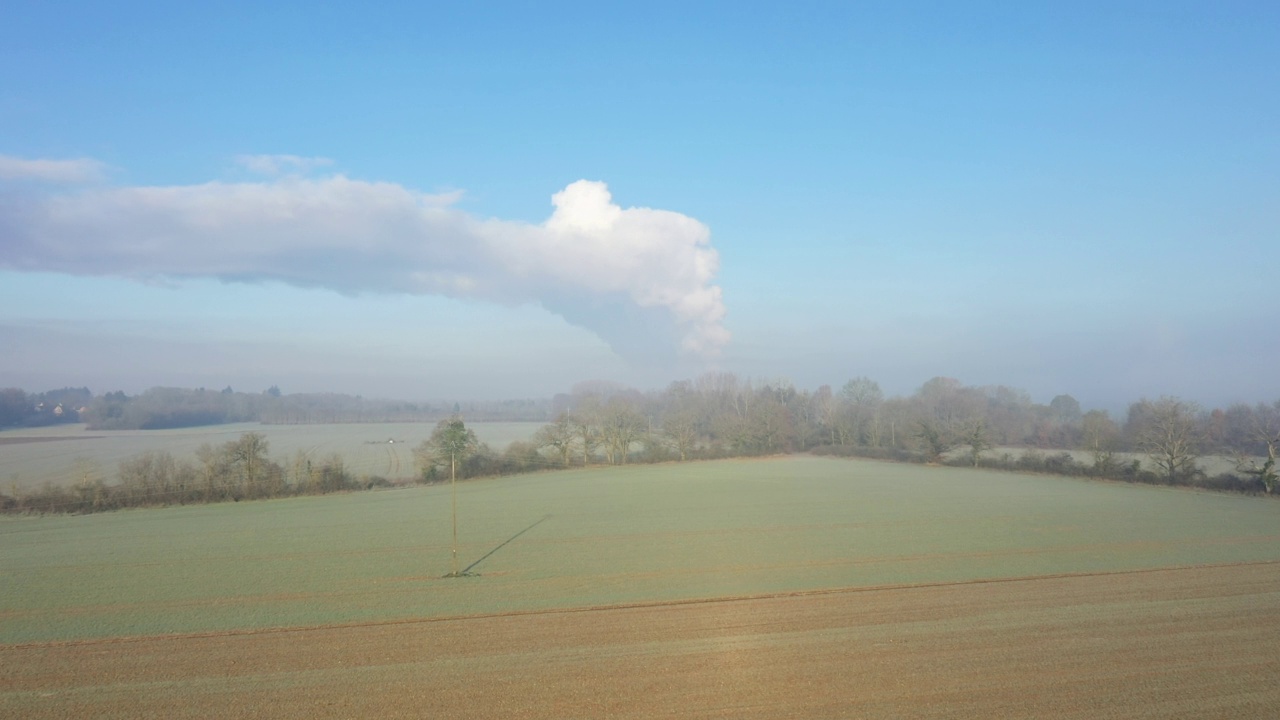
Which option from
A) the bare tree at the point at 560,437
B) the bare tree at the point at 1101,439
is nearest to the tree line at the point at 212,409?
the bare tree at the point at 560,437

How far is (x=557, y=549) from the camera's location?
26.2 meters

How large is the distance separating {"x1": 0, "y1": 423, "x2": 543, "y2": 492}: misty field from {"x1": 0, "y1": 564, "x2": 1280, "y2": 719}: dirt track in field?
2494cm

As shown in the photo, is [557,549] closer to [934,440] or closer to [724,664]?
[724,664]

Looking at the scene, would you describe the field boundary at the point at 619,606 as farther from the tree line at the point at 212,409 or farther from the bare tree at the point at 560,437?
the tree line at the point at 212,409

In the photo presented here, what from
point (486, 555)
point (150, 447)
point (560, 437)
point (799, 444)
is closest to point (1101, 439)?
point (799, 444)

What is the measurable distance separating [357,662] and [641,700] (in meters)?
5.85

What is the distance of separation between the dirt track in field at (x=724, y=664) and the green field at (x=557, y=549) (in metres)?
1.86

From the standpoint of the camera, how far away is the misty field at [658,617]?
1148cm

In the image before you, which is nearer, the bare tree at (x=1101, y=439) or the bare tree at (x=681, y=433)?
the bare tree at (x=1101, y=439)

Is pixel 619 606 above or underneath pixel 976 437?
underneath

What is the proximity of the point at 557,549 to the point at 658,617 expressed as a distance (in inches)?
419

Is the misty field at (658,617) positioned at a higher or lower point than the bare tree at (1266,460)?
lower

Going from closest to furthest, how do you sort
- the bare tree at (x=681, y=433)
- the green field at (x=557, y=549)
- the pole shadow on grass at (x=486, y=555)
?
the green field at (x=557, y=549) < the pole shadow on grass at (x=486, y=555) < the bare tree at (x=681, y=433)

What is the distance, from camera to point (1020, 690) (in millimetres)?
11414
